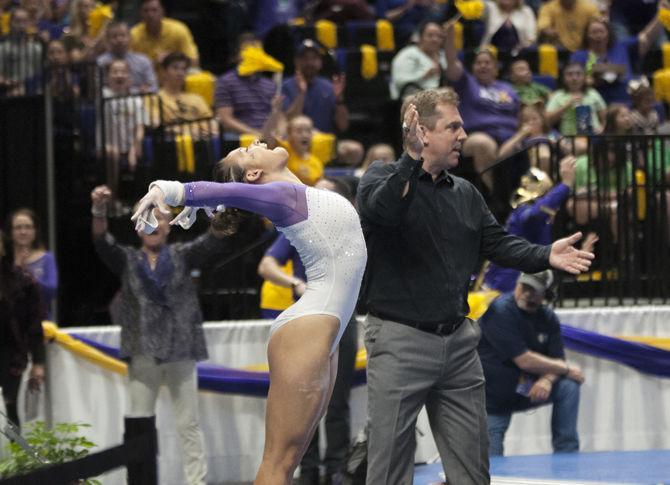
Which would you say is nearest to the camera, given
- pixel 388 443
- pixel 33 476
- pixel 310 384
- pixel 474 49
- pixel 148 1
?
pixel 33 476

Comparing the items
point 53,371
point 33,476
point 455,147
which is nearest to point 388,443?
point 455,147

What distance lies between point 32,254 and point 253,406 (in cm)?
197

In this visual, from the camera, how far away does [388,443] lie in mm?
5188

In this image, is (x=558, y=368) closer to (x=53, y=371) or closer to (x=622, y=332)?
(x=622, y=332)

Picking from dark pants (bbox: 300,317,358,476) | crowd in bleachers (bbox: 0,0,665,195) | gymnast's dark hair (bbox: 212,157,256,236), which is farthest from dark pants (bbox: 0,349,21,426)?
gymnast's dark hair (bbox: 212,157,256,236)

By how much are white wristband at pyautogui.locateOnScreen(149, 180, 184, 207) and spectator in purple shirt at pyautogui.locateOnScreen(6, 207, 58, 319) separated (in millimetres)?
4799

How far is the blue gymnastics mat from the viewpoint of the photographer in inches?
254

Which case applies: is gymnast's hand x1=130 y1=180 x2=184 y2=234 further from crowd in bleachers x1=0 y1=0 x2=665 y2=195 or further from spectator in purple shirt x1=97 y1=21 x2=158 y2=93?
spectator in purple shirt x1=97 y1=21 x2=158 y2=93

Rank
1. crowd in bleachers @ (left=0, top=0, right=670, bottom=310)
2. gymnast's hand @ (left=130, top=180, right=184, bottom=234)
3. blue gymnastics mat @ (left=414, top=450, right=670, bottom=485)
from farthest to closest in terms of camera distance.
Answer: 1. crowd in bleachers @ (left=0, top=0, right=670, bottom=310)
2. blue gymnastics mat @ (left=414, top=450, right=670, bottom=485)
3. gymnast's hand @ (left=130, top=180, right=184, bottom=234)

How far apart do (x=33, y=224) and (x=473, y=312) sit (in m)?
3.14

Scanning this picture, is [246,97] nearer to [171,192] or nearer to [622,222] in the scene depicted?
[622,222]

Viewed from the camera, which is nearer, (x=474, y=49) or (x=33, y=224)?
(x=33, y=224)

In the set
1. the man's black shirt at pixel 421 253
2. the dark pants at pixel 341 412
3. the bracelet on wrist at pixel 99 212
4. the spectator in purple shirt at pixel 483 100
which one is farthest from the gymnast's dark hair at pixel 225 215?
the spectator in purple shirt at pixel 483 100

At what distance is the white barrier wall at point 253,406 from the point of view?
8492mm
